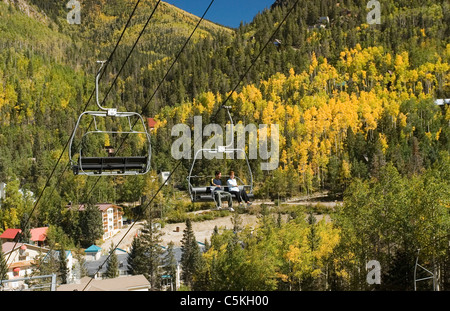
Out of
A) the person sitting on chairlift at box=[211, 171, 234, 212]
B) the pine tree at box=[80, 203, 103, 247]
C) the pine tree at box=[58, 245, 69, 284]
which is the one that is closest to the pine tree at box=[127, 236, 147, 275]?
the pine tree at box=[58, 245, 69, 284]

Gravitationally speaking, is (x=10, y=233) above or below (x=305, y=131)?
below

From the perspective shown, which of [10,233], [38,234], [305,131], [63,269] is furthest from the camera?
[305,131]

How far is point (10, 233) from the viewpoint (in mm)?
79625

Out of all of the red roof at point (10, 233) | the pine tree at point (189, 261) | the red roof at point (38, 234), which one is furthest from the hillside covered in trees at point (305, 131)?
the red roof at point (10, 233)

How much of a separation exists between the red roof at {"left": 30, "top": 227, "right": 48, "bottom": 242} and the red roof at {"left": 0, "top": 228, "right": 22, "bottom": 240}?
7.51 feet

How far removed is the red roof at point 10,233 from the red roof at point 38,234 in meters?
2.29

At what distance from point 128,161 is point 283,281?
3165cm

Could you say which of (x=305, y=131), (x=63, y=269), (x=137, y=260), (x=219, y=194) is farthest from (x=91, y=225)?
(x=219, y=194)

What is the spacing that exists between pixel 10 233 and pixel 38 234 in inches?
162

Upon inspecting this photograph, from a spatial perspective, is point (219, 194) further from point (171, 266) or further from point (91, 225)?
point (91, 225)

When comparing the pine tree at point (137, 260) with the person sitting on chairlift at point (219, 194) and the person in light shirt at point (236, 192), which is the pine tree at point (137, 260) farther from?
the person in light shirt at point (236, 192)

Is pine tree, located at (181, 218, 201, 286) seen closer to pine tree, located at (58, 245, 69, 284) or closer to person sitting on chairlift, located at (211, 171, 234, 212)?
pine tree, located at (58, 245, 69, 284)

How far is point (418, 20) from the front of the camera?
160 m

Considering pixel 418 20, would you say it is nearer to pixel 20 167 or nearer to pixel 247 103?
pixel 247 103
